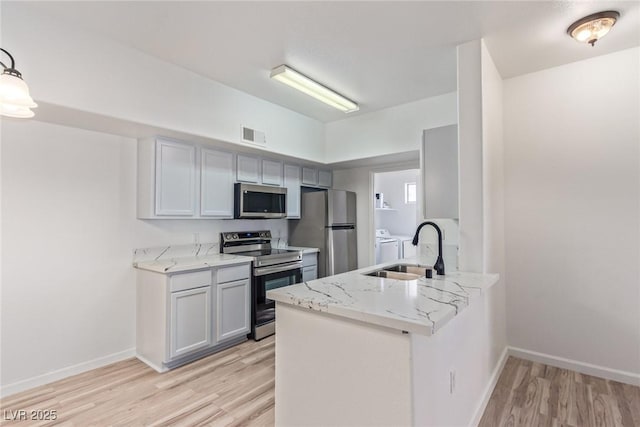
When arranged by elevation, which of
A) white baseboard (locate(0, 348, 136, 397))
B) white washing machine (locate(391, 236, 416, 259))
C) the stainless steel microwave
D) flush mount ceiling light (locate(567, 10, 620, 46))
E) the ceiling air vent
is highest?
flush mount ceiling light (locate(567, 10, 620, 46))

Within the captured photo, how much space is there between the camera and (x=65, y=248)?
8.78 ft

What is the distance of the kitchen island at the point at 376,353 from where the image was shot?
1.32 m

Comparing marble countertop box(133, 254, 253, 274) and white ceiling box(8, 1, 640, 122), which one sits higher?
white ceiling box(8, 1, 640, 122)

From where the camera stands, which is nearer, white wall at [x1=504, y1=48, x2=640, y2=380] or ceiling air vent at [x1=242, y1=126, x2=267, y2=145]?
white wall at [x1=504, y1=48, x2=640, y2=380]

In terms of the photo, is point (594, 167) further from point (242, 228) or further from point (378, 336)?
point (242, 228)

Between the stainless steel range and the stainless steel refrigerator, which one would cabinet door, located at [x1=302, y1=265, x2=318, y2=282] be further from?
the stainless steel range

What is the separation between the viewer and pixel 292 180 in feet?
14.3

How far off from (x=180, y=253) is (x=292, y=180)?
1.74 meters

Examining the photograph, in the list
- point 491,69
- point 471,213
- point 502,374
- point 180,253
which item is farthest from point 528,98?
point 180,253

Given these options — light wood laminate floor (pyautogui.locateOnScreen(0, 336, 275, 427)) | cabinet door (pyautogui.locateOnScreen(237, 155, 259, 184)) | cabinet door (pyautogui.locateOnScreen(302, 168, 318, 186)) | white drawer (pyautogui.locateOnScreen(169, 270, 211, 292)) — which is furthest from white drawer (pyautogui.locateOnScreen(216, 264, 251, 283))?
cabinet door (pyautogui.locateOnScreen(302, 168, 318, 186))

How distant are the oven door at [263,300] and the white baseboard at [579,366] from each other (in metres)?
2.46

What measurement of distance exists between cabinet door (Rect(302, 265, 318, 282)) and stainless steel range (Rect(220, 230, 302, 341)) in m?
0.18

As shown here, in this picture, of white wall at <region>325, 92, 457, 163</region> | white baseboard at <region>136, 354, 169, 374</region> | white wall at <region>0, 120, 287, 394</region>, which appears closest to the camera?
white wall at <region>0, 120, 287, 394</region>

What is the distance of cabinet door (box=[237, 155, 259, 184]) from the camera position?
12.1 ft
